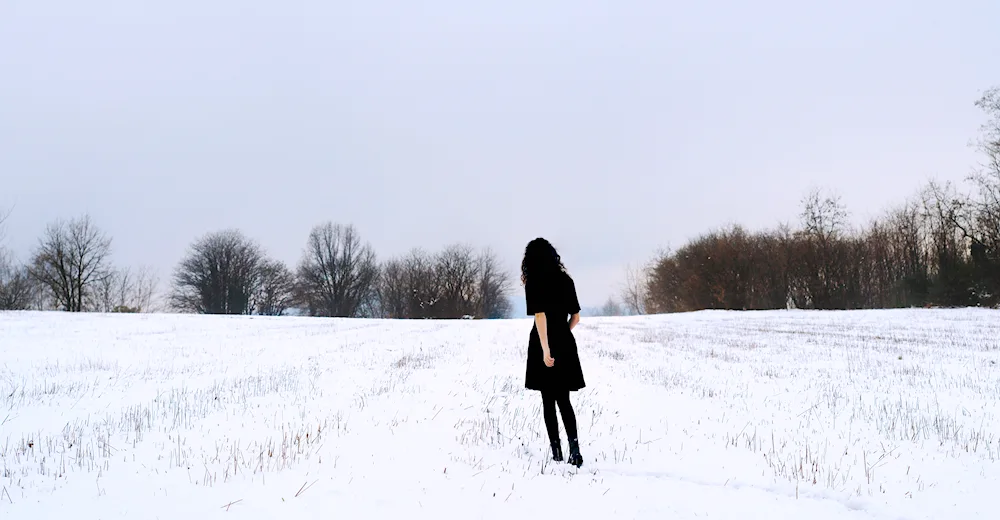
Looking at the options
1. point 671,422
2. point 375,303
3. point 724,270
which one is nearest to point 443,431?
point 671,422

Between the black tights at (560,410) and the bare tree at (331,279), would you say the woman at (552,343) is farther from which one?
the bare tree at (331,279)

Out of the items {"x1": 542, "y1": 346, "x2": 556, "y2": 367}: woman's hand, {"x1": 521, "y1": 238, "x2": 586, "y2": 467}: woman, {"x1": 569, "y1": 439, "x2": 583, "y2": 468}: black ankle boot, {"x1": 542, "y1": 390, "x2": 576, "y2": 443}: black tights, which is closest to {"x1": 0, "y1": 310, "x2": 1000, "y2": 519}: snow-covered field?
{"x1": 569, "y1": 439, "x2": 583, "y2": 468}: black ankle boot

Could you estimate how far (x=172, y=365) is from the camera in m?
12.2

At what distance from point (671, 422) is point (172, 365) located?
11.8m

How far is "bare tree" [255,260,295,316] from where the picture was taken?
77.8 metres

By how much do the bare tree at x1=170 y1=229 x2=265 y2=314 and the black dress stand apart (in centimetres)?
7560

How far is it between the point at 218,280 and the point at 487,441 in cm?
7822

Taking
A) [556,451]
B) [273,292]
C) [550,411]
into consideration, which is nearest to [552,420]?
[550,411]

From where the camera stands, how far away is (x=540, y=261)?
517cm

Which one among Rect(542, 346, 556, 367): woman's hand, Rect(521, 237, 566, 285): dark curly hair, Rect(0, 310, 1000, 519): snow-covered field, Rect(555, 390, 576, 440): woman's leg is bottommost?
Rect(0, 310, 1000, 519): snow-covered field

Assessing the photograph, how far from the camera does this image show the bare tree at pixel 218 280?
7075cm

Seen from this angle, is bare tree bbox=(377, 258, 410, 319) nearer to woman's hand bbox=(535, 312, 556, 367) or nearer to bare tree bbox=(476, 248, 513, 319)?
bare tree bbox=(476, 248, 513, 319)

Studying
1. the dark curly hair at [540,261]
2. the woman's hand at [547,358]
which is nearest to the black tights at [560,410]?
the woman's hand at [547,358]

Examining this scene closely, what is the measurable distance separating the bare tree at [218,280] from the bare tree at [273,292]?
1239 millimetres
